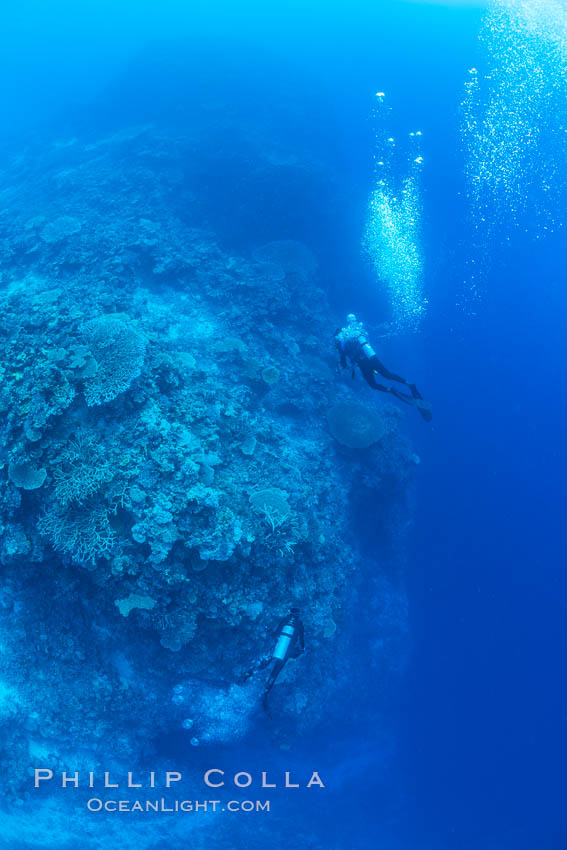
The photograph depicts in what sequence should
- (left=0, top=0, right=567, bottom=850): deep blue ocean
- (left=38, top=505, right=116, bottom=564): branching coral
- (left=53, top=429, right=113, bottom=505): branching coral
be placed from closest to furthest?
1. (left=38, top=505, right=116, bottom=564): branching coral
2. (left=53, top=429, right=113, bottom=505): branching coral
3. (left=0, top=0, right=567, bottom=850): deep blue ocean

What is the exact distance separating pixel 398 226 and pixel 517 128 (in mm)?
12720

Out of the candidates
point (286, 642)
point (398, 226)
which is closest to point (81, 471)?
point (286, 642)

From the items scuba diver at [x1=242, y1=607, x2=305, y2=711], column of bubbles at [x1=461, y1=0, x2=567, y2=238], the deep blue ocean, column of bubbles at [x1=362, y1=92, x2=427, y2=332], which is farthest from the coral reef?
column of bubbles at [x1=461, y1=0, x2=567, y2=238]

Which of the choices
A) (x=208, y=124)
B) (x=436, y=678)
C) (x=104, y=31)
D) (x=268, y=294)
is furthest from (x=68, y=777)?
(x=104, y=31)

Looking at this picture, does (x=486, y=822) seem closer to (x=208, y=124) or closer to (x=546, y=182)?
(x=546, y=182)

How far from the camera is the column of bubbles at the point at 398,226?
53.7ft

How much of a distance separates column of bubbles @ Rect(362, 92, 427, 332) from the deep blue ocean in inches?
7.4

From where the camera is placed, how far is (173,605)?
6.60 meters

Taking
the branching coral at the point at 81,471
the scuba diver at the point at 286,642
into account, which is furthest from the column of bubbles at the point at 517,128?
the branching coral at the point at 81,471

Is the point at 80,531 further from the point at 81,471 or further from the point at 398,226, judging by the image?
the point at 398,226

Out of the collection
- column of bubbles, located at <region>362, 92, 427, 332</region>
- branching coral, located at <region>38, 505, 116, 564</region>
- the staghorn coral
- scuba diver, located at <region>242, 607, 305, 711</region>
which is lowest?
scuba diver, located at <region>242, 607, 305, 711</region>

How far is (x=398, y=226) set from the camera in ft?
60.5

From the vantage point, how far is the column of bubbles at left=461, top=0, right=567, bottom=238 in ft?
65.1

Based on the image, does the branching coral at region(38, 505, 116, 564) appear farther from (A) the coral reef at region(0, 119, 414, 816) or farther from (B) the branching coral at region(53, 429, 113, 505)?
(B) the branching coral at region(53, 429, 113, 505)
